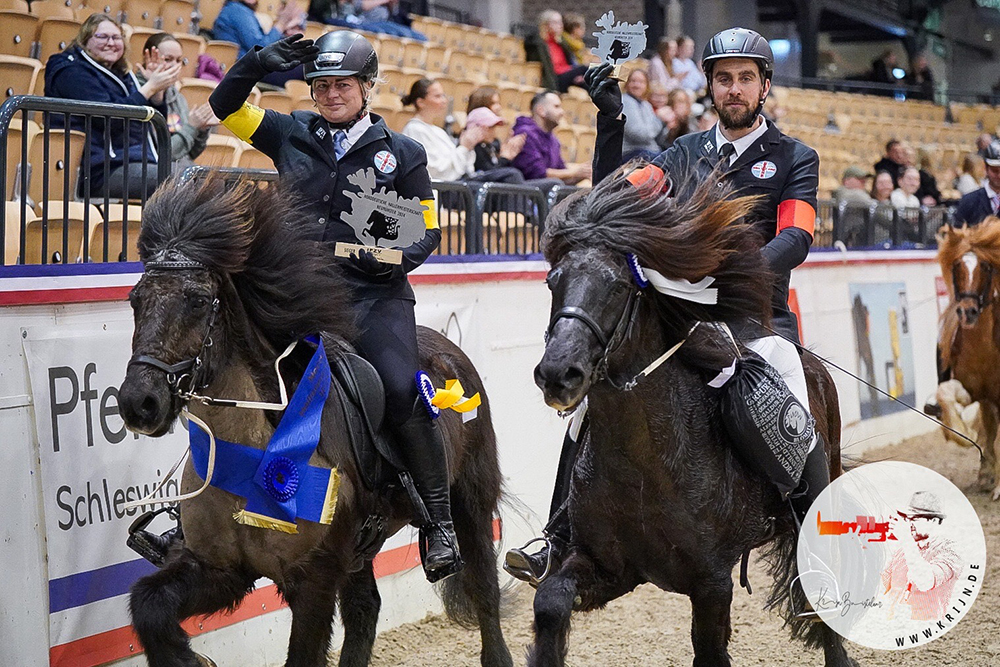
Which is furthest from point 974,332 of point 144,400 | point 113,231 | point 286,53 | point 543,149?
point 144,400

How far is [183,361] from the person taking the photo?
352cm

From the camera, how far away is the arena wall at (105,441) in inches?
170

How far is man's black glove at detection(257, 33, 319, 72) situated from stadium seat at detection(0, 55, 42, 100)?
3.83 meters

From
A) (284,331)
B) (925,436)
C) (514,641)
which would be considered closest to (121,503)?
(284,331)

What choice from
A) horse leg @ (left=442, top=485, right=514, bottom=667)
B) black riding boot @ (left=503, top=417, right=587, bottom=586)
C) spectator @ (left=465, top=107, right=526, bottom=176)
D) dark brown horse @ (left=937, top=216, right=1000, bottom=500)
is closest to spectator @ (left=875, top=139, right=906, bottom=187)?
dark brown horse @ (left=937, top=216, right=1000, bottom=500)

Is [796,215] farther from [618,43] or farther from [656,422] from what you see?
[656,422]

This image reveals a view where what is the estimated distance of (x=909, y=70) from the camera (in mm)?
31406

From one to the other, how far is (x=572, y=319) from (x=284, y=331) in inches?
46.9

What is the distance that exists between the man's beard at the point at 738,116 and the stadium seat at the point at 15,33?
6.09 metres

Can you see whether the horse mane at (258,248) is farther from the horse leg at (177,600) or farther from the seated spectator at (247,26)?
the seated spectator at (247,26)

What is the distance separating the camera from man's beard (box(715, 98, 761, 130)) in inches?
173

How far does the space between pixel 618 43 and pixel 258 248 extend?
1.40 m

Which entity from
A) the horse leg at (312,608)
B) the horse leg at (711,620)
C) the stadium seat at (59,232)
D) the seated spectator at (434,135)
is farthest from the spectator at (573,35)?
the horse leg at (711,620)

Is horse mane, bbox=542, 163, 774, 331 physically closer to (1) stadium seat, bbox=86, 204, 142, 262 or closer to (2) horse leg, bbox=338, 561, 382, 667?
(2) horse leg, bbox=338, 561, 382, 667
